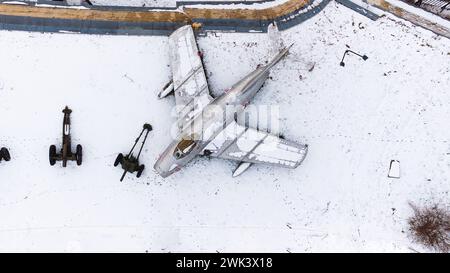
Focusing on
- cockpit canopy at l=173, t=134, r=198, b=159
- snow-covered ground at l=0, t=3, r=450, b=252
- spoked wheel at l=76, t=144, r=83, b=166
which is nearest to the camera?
cockpit canopy at l=173, t=134, r=198, b=159

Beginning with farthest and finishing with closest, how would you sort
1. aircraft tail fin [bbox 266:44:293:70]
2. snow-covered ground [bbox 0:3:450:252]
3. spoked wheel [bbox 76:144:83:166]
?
1. snow-covered ground [bbox 0:3:450:252]
2. spoked wheel [bbox 76:144:83:166]
3. aircraft tail fin [bbox 266:44:293:70]

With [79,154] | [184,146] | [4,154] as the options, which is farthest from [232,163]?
[4,154]

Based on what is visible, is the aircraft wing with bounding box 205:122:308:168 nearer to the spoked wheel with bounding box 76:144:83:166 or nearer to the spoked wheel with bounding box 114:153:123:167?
the spoked wheel with bounding box 114:153:123:167

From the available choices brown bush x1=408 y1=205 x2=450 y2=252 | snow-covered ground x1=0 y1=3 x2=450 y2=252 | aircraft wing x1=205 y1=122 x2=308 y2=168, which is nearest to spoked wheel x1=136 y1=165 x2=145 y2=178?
snow-covered ground x1=0 y1=3 x2=450 y2=252

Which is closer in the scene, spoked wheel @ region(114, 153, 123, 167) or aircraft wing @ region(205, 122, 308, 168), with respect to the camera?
aircraft wing @ region(205, 122, 308, 168)

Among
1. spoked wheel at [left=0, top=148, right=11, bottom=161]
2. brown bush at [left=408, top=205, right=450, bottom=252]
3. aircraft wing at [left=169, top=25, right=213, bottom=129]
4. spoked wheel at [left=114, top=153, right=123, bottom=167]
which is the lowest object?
brown bush at [left=408, top=205, right=450, bottom=252]

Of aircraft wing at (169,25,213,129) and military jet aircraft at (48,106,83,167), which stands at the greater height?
aircraft wing at (169,25,213,129)

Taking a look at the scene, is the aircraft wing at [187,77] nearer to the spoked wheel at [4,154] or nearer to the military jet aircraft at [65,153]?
the military jet aircraft at [65,153]
